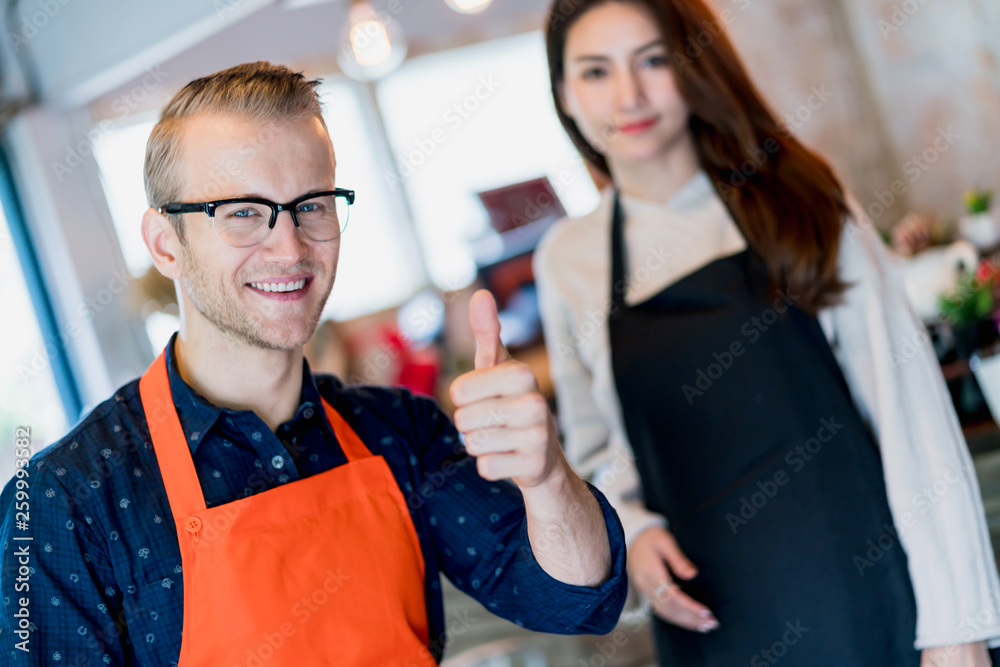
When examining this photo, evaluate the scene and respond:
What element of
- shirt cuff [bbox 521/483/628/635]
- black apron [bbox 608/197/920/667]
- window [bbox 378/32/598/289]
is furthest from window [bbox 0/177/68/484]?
shirt cuff [bbox 521/483/628/635]

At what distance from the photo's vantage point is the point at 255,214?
1061mm

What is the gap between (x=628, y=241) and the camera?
1.64m

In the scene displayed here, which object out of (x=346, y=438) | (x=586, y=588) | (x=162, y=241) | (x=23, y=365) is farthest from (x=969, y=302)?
(x=23, y=365)

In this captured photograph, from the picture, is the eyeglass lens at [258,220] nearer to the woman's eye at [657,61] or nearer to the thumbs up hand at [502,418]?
the thumbs up hand at [502,418]

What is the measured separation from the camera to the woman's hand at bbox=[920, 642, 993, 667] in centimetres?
130

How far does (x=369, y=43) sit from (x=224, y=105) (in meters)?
2.29

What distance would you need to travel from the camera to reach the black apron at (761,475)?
1.38m

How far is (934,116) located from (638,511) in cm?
191

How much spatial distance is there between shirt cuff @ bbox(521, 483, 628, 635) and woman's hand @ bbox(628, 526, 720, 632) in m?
0.32

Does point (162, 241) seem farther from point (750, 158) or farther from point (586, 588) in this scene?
point (750, 158)

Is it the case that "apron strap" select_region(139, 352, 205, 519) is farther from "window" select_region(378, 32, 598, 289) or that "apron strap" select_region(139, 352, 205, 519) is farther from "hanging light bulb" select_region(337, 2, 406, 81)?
"window" select_region(378, 32, 598, 289)

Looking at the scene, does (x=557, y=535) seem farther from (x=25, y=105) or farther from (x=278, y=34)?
(x=278, y=34)

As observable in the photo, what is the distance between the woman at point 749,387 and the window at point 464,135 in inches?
125

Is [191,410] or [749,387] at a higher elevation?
[191,410]
